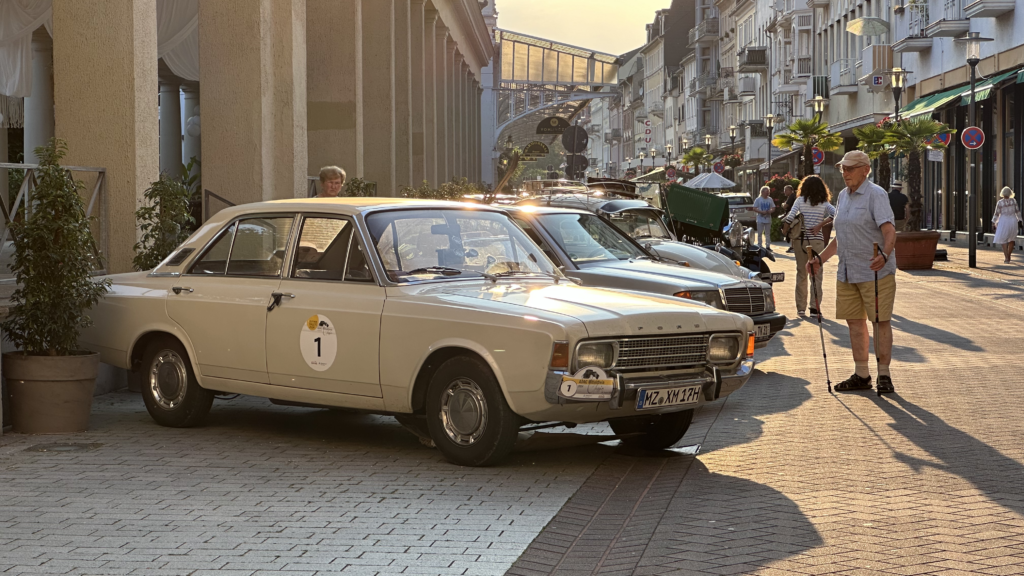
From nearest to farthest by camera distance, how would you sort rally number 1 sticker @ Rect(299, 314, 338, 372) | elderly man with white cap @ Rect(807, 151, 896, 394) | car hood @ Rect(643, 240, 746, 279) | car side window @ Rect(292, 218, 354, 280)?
rally number 1 sticker @ Rect(299, 314, 338, 372)
car side window @ Rect(292, 218, 354, 280)
elderly man with white cap @ Rect(807, 151, 896, 394)
car hood @ Rect(643, 240, 746, 279)

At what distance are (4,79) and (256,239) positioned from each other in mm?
15403

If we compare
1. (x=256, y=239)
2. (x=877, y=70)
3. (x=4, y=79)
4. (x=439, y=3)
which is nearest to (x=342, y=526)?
(x=256, y=239)

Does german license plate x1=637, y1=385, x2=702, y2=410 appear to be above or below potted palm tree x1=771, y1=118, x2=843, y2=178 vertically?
below

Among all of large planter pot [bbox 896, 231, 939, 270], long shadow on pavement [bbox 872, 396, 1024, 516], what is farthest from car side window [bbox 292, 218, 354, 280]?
large planter pot [bbox 896, 231, 939, 270]

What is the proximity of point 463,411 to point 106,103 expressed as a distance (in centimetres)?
685

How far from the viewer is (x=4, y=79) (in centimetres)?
2308

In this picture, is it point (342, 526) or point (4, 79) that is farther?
point (4, 79)

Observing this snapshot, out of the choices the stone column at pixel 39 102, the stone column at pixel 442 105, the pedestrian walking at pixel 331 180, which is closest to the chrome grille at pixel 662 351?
the pedestrian walking at pixel 331 180

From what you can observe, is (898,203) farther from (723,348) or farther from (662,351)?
(662,351)

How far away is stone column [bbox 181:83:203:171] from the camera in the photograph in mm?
35188

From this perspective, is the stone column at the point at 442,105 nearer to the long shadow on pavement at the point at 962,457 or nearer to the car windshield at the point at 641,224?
the car windshield at the point at 641,224

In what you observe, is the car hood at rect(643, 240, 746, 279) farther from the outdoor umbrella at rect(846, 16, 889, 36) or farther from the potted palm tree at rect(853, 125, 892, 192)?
the outdoor umbrella at rect(846, 16, 889, 36)

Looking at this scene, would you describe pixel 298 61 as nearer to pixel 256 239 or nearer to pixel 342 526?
pixel 256 239

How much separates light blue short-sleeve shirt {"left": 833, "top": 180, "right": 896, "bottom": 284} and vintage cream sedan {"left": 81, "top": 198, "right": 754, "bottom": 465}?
10.6 ft
